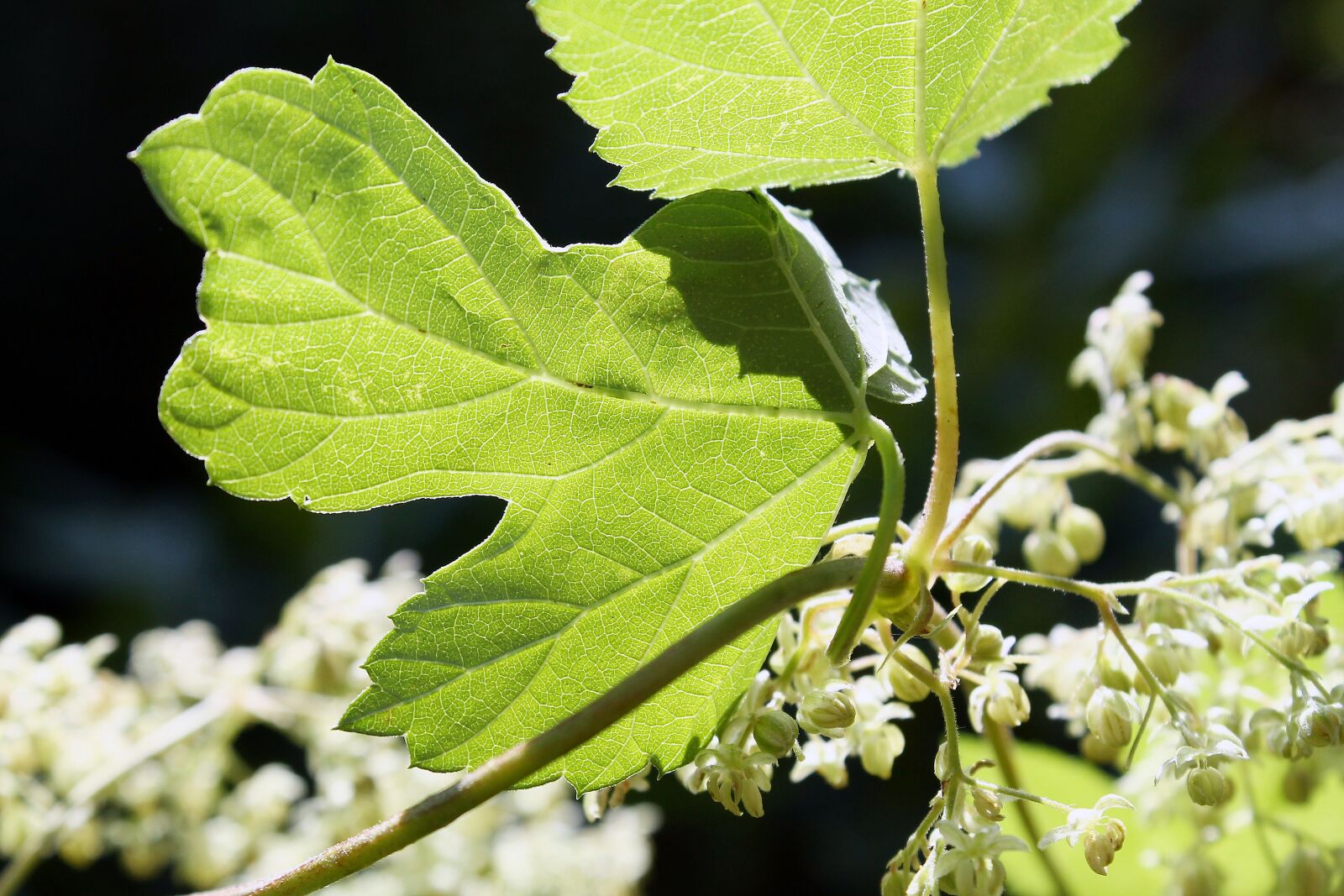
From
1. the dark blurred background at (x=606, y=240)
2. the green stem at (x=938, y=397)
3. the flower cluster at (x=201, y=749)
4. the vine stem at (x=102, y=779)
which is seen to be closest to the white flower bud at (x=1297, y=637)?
the green stem at (x=938, y=397)

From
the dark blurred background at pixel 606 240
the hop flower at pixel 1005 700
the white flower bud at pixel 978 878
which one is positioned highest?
the hop flower at pixel 1005 700

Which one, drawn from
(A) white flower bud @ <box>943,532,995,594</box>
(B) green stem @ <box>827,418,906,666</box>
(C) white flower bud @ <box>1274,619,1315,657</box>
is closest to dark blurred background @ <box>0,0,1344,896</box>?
(C) white flower bud @ <box>1274,619,1315,657</box>

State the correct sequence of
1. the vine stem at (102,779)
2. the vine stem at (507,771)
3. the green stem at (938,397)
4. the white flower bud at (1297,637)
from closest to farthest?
the vine stem at (507,771), the green stem at (938,397), the white flower bud at (1297,637), the vine stem at (102,779)

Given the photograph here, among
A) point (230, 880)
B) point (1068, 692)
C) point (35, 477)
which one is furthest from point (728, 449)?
point (35, 477)

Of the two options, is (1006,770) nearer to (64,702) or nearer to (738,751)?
(738,751)

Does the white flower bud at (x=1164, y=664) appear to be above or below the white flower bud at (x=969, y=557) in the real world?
below

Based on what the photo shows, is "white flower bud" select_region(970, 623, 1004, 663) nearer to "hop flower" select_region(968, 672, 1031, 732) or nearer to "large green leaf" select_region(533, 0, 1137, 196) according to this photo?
"hop flower" select_region(968, 672, 1031, 732)

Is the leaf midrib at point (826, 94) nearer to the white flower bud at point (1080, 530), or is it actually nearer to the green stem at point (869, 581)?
the green stem at point (869, 581)
